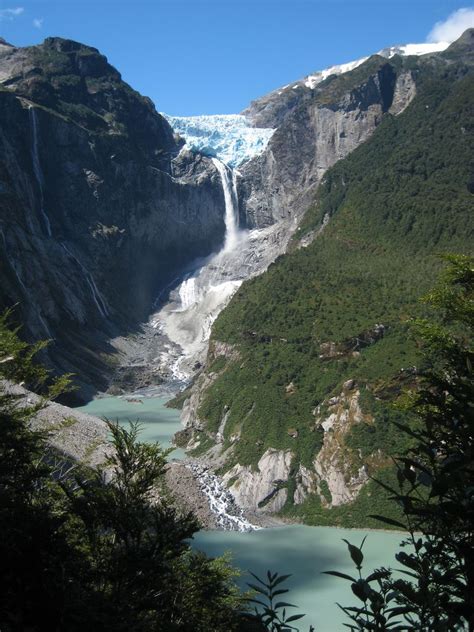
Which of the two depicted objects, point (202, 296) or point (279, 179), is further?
point (279, 179)

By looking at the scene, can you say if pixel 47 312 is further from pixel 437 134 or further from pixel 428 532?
pixel 428 532

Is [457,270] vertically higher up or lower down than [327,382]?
higher up

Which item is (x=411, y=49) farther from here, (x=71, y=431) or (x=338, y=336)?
(x=71, y=431)

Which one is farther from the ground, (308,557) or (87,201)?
(87,201)

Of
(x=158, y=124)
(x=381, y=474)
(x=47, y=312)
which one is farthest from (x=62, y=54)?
(x=381, y=474)

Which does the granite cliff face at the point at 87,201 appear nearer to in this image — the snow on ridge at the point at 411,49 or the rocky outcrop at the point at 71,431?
the rocky outcrop at the point at 71,431

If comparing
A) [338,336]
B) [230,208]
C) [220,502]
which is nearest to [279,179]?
[230,208]

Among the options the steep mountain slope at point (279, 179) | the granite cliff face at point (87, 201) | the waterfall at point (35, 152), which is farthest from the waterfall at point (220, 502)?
the waterfall at point (35, 152)
